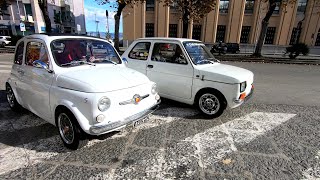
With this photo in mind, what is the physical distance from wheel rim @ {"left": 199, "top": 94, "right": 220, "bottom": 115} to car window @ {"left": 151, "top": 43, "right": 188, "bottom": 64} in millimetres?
999

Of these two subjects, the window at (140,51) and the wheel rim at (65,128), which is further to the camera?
the window at (140,51)

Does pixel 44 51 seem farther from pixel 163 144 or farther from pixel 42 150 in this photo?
pixel 163 144

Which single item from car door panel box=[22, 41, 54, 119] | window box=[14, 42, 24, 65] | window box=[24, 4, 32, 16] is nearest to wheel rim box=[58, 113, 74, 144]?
car door panel box=[22, 41, 54, 119]

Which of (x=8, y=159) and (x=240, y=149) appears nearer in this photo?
(x=8, y=159)

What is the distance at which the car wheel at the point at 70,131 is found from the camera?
3049mm

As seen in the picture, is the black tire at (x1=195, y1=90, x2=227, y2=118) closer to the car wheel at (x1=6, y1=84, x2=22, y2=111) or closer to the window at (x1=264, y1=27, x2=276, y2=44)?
the car wheel at (x1=6, y1=84, x2=22, y2=111)

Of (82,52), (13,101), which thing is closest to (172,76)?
(82,52)

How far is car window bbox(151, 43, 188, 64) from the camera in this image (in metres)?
4.99

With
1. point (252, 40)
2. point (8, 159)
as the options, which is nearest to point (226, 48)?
point (252, 40)

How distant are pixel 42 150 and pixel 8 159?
459mm

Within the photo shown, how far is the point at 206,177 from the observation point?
2.78 m

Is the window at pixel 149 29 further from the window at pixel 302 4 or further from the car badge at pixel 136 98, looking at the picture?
the car badge at pixel 136 98

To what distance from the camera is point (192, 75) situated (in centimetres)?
475

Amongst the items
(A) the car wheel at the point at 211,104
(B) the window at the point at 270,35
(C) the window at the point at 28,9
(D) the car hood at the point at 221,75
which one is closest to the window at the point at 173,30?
(B) the window at the point at 270,35
